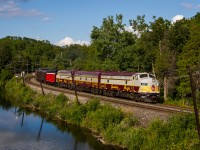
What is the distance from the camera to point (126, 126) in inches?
1560

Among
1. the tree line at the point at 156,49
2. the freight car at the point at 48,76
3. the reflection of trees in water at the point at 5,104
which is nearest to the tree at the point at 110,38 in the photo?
the tree line at the point at 156,49

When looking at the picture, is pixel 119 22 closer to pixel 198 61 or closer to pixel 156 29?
pixel 156 29

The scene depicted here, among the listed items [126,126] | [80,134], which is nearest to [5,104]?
[80,134]

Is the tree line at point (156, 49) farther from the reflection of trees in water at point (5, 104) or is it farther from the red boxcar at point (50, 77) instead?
the reflection of trees in water at point (5, 104)

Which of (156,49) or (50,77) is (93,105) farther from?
(50,77)

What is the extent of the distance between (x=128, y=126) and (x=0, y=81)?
326 feet

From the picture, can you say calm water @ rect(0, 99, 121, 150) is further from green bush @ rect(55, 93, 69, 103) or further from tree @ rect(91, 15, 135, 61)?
tree @ rect(91, 15, 135, 61)

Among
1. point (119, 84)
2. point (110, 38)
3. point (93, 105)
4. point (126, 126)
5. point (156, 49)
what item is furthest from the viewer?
point (110, 38)

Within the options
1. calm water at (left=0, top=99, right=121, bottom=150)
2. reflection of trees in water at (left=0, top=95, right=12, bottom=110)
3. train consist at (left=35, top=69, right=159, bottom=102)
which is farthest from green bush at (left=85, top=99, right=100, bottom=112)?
reflection of trees in water at (left=0, top=95, right=12, bottom=110)

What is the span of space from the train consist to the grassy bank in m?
4.47

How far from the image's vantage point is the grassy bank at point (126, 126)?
3216 centimetres

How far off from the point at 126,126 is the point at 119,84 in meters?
18.7

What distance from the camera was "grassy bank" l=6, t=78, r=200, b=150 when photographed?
32.2m

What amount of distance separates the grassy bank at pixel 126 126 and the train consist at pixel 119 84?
4473mm
